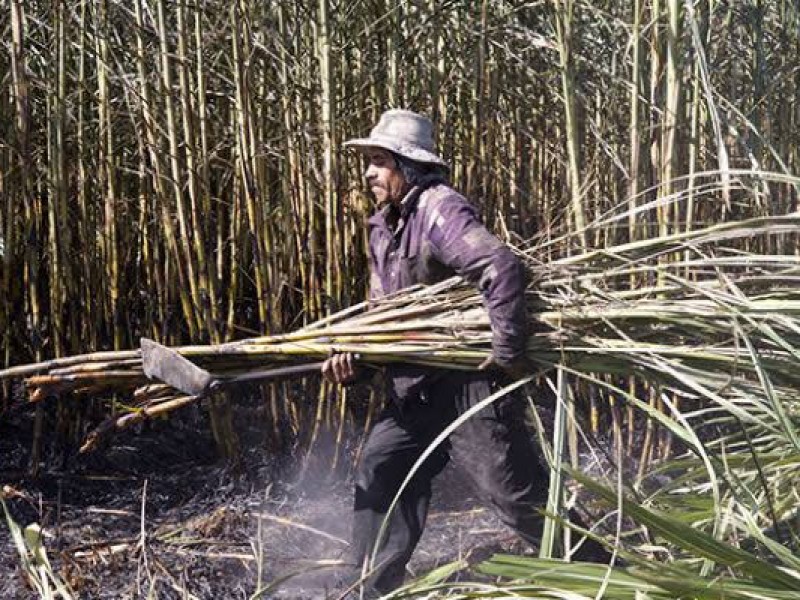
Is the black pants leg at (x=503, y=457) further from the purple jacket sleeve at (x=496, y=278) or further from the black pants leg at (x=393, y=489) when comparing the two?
the purple jacket sleeve at (x=496, y=278)

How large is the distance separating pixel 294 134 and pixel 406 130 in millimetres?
1119

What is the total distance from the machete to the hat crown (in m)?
0.64

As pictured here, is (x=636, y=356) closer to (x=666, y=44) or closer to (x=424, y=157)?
(x=424, y=157)

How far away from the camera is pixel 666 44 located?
175 inches

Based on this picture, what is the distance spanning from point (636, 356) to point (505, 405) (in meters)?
0.50

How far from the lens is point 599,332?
3318 millimetres

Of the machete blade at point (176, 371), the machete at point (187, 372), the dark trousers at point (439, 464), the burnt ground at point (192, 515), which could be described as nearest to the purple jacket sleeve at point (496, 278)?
the dark trousers at point (439, 464)

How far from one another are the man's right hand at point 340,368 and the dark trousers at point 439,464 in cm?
32

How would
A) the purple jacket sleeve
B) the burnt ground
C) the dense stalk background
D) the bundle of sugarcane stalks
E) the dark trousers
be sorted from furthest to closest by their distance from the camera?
the dense stalk background
the burnt ground
the dark trousers
the purple jacket sleeve
the bundle of sugarcane stalks

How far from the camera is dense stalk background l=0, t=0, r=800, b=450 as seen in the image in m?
4.54

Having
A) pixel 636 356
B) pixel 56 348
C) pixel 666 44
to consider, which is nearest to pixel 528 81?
pixel 666 44

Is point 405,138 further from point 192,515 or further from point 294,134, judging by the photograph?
point 192,515

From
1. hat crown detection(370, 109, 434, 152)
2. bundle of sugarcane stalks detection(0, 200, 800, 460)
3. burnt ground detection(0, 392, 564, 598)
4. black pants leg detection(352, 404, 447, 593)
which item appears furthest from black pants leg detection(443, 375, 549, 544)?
hat crown detection(370, 109, 434, 152)

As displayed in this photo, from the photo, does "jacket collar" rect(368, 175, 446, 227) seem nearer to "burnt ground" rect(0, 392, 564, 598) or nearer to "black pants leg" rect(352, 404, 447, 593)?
"black pants leg" rect(352, 404, 447, 593)
